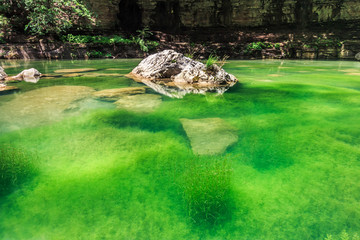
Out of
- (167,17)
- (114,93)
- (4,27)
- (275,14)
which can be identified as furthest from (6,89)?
(275,14)

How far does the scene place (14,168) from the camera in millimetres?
1835

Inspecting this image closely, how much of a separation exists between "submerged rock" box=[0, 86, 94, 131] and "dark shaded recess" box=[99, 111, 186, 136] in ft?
2.39

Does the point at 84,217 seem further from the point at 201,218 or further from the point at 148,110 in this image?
the point at 148,110

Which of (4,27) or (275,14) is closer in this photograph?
(4,27)

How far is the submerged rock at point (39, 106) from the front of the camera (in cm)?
296

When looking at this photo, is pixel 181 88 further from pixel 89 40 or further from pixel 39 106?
pixel 89 40

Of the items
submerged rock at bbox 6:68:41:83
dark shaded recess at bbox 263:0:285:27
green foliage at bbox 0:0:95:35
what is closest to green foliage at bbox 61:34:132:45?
green foliage at bbox 0:0:95:35

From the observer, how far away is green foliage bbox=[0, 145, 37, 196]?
168 cm

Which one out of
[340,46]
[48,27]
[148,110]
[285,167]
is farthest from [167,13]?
[285,167]

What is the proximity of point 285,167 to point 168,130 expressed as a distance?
1354mm

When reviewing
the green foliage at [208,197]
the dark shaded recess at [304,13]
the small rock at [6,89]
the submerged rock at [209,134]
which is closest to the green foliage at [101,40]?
the small rock at [6,89]

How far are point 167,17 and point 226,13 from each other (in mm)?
5318

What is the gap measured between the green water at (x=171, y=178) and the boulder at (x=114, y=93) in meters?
0.86

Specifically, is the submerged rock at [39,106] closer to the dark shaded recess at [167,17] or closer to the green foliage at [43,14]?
the green foliage at [43,14]
